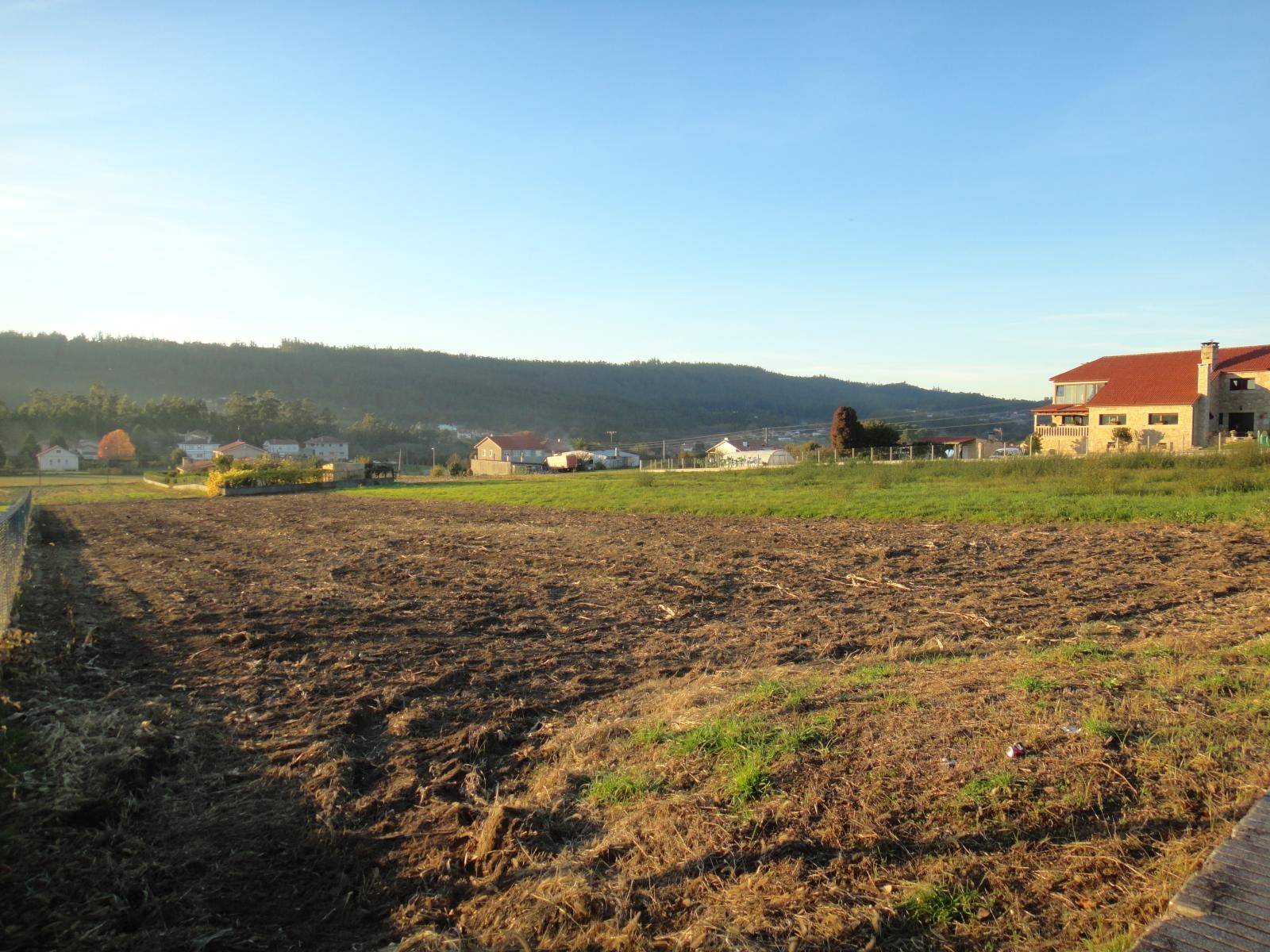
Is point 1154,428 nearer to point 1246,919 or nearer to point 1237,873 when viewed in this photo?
point 1237,873

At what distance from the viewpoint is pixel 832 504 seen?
979 inches

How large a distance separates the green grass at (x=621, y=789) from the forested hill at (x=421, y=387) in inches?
5713

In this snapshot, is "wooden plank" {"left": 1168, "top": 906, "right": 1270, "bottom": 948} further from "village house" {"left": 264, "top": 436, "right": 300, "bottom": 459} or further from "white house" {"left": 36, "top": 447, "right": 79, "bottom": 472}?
"village house" {"left": 264, "top": 436, "right": 300, "bottom": 459}

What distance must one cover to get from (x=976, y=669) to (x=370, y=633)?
6837 millimetres

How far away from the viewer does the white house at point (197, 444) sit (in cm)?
10125

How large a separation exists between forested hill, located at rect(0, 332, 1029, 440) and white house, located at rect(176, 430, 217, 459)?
40292 mm

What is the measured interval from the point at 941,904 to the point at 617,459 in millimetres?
96900

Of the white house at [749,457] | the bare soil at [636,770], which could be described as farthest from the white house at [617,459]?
the bare soil at [636,770]

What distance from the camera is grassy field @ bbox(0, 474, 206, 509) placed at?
43150 millimetres

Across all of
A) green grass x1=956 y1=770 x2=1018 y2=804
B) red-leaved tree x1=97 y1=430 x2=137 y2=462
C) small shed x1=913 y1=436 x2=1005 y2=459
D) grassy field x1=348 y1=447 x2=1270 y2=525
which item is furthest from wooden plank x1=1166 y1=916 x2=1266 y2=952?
red-leaved tree x1=97 y1=430 x2=137 y2=462

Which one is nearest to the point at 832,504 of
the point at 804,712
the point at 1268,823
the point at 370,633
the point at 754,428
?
the point at 370,633

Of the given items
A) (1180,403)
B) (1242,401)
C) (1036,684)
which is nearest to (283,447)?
(1180,403)

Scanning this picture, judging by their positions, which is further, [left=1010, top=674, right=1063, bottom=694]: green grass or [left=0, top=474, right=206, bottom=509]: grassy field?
[left=0, top=474, right=206, bottom=509]: grassy field

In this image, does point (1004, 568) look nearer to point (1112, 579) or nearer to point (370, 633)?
point (1112, 579)
